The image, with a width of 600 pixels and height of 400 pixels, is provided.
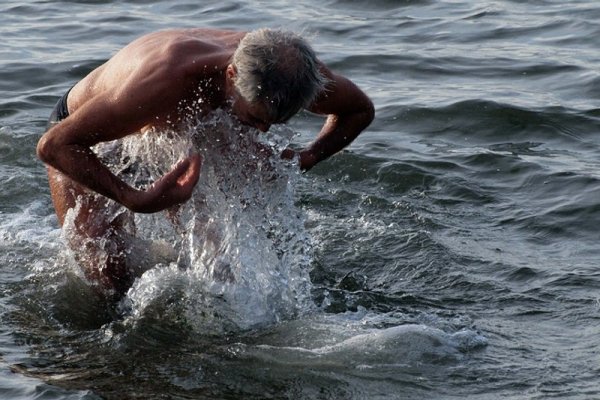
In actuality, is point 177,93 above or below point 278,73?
below

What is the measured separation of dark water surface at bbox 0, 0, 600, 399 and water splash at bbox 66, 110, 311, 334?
0.01 metres

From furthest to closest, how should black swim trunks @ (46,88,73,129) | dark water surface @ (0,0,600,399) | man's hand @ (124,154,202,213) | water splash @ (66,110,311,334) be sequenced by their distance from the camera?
black swim trunks @ (46,88,73,129), water splash @ (66,110,311,334), dark water surface @ (0,0,600,399), man's hand @ (124,154,202,213)

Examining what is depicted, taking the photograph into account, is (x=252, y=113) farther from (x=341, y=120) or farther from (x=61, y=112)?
(x=61, y=112)

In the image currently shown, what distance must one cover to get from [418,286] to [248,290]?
91cm

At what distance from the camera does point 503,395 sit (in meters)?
5.10

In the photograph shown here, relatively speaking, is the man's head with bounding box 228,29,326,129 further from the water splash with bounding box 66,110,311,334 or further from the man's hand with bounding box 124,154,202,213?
the water splash with bounding box 66,110,311,334

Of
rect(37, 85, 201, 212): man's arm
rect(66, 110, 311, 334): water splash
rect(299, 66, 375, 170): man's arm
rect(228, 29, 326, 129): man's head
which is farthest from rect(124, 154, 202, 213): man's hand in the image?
rect(299, 66, 375, 170): man's arm

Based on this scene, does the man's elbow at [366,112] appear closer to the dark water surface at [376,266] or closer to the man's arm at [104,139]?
the dark water surface at [376,266]

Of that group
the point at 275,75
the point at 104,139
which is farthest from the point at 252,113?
the point at 104,139

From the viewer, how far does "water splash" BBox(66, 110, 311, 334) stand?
5.90 metres

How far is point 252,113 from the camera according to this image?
16.5 feet

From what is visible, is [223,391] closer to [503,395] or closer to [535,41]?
[503,395]

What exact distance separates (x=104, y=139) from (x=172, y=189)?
40cm

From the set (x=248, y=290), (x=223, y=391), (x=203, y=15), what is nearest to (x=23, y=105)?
(x=203, y=15)
